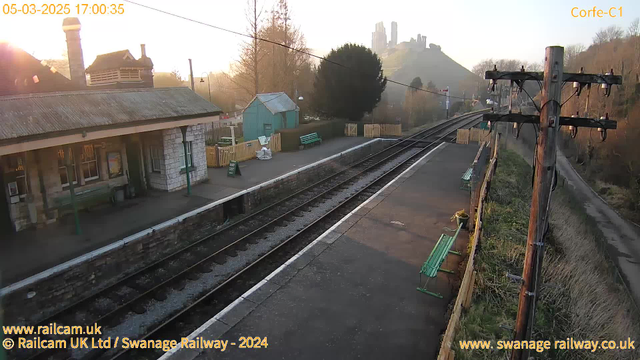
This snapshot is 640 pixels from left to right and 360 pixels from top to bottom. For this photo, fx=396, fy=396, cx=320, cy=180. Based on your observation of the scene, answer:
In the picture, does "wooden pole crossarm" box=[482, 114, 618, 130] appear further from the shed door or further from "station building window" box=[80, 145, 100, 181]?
the shed door

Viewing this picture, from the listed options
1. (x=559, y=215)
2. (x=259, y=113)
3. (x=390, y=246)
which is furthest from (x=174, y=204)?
(x=559, y=215)

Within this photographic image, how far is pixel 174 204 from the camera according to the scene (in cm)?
1257

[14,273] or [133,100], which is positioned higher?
[133,100]

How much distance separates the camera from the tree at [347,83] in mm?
32250

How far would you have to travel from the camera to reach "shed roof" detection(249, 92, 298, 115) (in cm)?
2478

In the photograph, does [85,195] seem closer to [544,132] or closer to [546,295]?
[544,132]

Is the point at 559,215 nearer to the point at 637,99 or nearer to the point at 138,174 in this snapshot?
the point at 637,99

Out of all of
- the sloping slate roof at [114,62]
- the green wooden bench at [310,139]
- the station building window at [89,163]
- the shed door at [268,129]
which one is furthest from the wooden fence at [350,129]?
the station building window at [89,163]

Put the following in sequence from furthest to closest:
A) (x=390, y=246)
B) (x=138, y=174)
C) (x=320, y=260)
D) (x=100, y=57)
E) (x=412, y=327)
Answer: (x=100, y=57) → (x=138, y=174) → (x=390, y=246) → (x=320, y=260) → (x=412, y=327)

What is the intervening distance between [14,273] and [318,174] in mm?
12547

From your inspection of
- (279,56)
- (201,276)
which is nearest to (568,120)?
(201,276)

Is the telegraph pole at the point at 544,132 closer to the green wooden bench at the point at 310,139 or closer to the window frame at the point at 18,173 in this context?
the window frame at the point at 18,173

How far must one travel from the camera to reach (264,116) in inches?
979

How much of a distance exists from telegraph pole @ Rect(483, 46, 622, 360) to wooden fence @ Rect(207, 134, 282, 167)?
48.9ft
